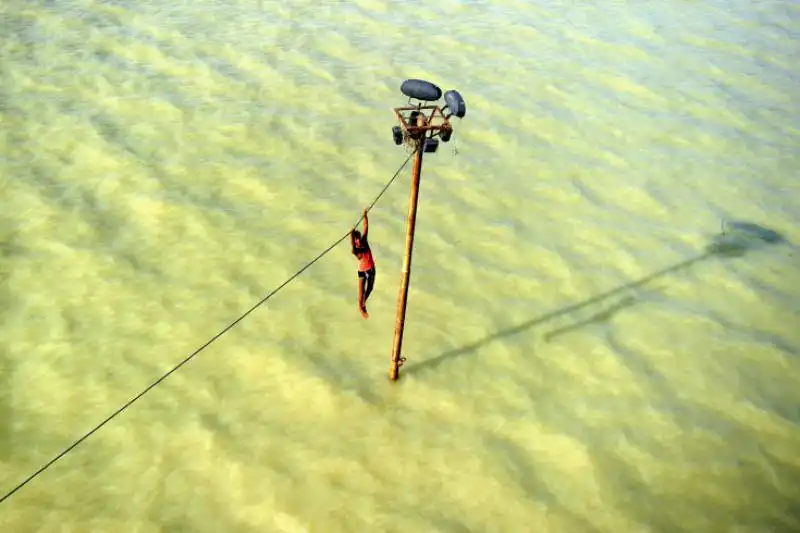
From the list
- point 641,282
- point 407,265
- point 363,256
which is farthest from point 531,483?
point 641,282

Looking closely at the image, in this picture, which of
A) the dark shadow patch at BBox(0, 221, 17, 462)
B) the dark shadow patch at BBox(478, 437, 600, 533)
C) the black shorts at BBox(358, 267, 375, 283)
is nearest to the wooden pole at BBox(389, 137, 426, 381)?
the black shorts at BBox(358, 267, 375, 283)

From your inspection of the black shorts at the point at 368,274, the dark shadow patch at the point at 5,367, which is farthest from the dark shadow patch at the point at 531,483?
the dark shadow patch at the point at 5,367

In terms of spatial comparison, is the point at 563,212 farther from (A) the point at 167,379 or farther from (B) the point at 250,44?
(B) the point at 250,44

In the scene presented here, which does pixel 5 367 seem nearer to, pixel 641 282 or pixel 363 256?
pixel 363 256

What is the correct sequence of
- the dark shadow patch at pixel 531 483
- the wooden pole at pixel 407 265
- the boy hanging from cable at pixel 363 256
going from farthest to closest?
the boy hanging from cable at pixel 363 256, the dark shadow patch at pixel 531 483, the wooden pole at pixel 407 265

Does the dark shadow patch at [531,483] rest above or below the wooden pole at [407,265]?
below

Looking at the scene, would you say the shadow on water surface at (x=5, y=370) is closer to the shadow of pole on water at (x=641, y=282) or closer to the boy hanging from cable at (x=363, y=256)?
the boy hanging from cable at (x=363, y=256)

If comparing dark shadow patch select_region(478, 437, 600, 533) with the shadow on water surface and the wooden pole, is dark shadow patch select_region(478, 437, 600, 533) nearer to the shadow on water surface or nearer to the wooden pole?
the wooden pole

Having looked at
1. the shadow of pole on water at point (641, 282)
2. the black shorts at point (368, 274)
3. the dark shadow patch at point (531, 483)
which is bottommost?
the dark shadow patch at point (531, 483)

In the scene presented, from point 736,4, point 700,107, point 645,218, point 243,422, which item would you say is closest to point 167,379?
point 243,422
